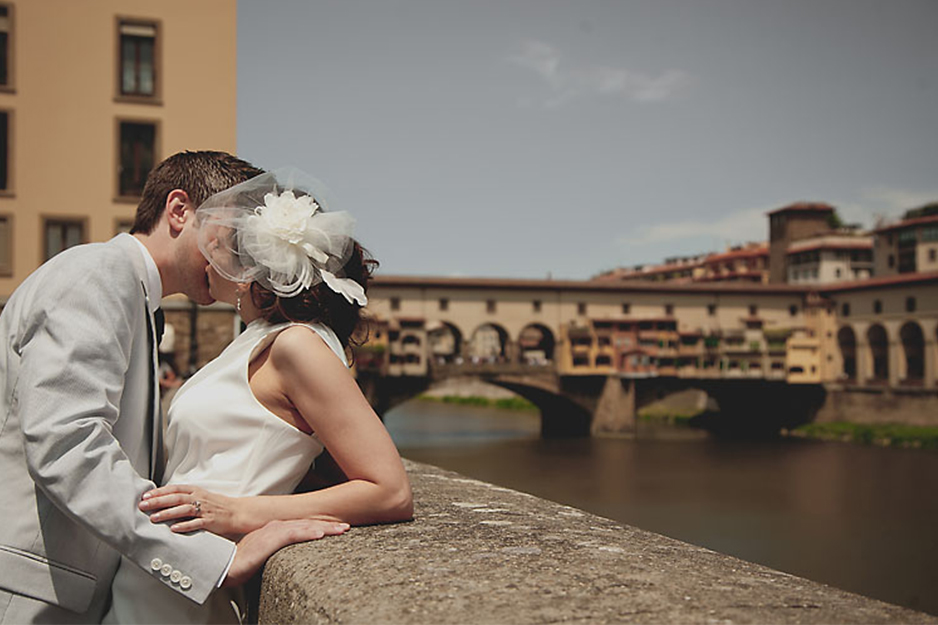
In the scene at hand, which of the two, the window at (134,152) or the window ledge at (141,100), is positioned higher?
the window ledge at (141,100)

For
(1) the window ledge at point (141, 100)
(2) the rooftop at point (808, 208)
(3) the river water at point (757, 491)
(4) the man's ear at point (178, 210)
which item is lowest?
(3) the river water at point (757, 491)

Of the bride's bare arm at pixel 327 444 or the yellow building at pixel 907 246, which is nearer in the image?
the bride's bare arm at pixel 327 444

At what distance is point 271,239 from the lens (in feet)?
5.76

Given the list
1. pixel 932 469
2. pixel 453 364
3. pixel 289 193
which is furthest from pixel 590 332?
pixel 289 193

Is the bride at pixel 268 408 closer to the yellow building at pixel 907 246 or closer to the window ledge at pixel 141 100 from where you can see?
the window ledge at pixel 141 100

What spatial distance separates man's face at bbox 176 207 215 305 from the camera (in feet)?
5.81

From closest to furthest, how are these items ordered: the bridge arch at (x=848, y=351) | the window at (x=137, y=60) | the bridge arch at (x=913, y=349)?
the window at (x=137, y=60), the bridge arch at (x=913, y=349), the bridge arch at (x=848, y=351)

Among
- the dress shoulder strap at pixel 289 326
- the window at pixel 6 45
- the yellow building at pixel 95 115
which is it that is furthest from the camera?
the yellow building at pixel 95 115

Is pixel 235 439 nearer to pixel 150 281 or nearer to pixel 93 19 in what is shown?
pixel 150 281

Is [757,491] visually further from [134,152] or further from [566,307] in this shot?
[566,307]

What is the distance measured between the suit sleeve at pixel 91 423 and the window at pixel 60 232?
48.9ft

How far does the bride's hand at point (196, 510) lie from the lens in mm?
1487

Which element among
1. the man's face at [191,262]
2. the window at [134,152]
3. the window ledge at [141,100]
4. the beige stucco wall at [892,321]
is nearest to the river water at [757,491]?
the beige stucco wall at [892,321]

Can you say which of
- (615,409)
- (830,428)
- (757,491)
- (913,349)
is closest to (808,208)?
(913,349)
